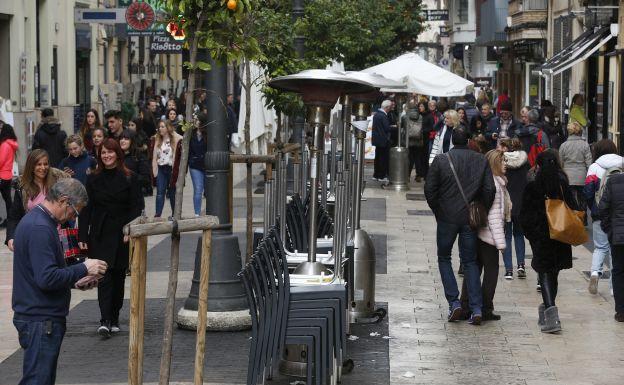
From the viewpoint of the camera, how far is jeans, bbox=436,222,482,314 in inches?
470

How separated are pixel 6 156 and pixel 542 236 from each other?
9571 millimetres

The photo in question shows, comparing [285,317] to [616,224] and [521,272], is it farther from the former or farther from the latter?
[521,272]

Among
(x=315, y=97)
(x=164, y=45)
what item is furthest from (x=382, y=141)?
(x=315, y=97)

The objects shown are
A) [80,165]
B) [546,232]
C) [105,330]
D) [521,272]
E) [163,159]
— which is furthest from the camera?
[163,159]

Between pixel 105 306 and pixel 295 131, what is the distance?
12.2 metres

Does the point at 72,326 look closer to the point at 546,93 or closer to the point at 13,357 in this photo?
the point at 13,357

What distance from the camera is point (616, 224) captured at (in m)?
12.0

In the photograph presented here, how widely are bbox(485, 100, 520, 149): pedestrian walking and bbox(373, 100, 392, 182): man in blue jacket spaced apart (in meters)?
2.90

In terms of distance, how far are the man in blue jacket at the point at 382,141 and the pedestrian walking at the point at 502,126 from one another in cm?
290

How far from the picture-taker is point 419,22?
54.2 m

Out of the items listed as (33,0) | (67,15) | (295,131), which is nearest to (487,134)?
(295,131)

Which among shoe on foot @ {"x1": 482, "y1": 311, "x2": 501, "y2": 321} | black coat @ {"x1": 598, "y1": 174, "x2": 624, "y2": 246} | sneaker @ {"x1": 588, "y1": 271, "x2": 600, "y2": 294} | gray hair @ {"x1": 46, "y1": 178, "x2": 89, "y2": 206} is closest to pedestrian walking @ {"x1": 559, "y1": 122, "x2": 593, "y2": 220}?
sneaker @ {"x1": 588, "y1": 271, "x2": 600, "y2": 294}

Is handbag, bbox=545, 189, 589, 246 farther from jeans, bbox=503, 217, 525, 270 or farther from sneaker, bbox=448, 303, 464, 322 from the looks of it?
jeans, bbox=503, 217, 525, 270

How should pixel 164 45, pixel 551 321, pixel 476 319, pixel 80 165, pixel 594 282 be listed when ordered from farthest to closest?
pixel 164 45 → pixel 80 165 → pixel 594 282 → pixel 476 319 → pixel 551 321
